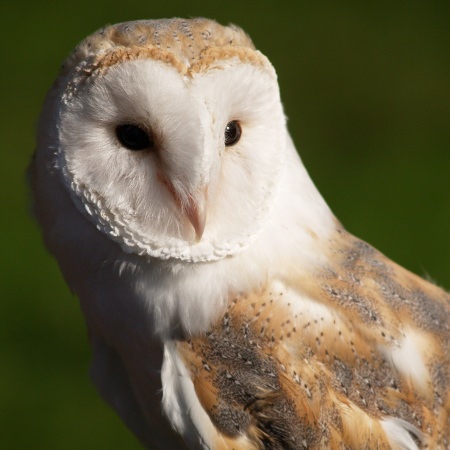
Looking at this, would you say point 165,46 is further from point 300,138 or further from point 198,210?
point 300,138

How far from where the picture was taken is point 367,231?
2.60m

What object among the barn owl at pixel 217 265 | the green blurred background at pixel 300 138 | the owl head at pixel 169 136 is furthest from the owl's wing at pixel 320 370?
the green blurred background at pixel 300 138

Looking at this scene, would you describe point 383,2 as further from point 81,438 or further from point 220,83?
point 220,83

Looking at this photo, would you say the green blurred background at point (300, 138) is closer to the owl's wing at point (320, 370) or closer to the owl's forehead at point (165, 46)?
the owl's wing at point (320, 370)

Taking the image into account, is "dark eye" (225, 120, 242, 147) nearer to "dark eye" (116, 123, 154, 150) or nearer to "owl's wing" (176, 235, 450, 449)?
"dark eye" (116, 123, 154, 150)

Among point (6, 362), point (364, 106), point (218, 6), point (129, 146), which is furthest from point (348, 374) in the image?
point (218, 6)

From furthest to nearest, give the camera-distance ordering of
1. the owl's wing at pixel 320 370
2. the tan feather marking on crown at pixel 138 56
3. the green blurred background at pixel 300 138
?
1. the green blurred background at pixel 300 138
2. the owl's wing at pixel 320 370
3. the tan feather marking on crown at pixel 138 56

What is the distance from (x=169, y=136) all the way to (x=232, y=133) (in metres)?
0.08

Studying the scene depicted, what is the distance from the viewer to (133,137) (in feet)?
3.18

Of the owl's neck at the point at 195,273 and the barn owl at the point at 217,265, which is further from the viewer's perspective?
the owl's neck at the point at 195,273

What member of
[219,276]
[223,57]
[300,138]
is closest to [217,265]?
[219,276]

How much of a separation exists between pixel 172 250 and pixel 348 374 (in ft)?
0.96

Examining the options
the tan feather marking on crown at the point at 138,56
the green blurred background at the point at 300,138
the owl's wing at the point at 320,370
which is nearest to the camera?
the tan feather marking on crown at the point at 138,56

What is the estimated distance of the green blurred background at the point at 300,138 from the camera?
2258mm
